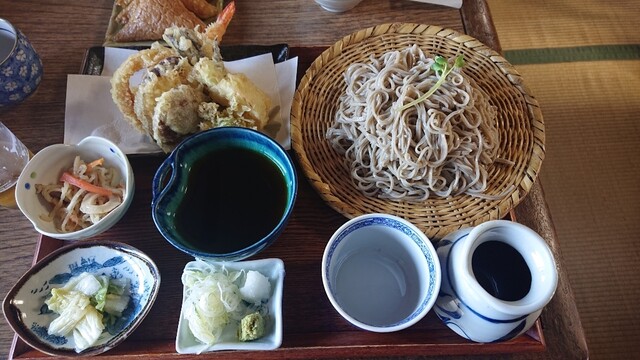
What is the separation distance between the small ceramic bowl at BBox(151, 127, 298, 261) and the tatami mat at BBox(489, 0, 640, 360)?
167 centimetres

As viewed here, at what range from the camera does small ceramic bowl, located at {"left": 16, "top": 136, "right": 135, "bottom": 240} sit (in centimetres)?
108

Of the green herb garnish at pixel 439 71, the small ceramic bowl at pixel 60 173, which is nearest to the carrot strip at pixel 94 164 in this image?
the small ceramic bowl at pixel 60 173

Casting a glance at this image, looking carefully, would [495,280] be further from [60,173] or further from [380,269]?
[60,173]

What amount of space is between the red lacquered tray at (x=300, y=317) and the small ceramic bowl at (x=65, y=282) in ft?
0.19

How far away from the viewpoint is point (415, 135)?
1302 mm

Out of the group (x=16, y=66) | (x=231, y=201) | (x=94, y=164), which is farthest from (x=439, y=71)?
(x=16, y=66)

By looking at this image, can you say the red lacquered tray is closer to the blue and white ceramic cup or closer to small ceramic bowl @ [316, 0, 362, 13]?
the blue and white ceramic cup

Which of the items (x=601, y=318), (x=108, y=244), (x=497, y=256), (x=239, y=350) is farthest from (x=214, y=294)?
(x=601, y=318)

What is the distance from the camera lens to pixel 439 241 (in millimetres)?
1075

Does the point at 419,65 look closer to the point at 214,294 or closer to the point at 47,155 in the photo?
the point at 214,294

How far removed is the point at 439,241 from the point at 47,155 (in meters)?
1.04

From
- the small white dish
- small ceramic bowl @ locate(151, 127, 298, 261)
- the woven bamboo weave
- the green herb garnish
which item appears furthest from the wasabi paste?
the green herb garnish

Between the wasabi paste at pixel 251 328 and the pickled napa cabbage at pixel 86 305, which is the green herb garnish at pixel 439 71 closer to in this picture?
the wasabi paste at pixel 251 328

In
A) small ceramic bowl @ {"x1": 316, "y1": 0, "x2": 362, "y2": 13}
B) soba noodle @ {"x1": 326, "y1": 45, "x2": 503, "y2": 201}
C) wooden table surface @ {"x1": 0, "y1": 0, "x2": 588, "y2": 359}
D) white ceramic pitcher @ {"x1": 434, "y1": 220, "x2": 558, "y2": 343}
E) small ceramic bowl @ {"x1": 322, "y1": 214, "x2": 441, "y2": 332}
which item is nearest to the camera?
white ceramic pitcher @ {"x1": 434, "y1": 220, "x2": 558, "y2": 343}
